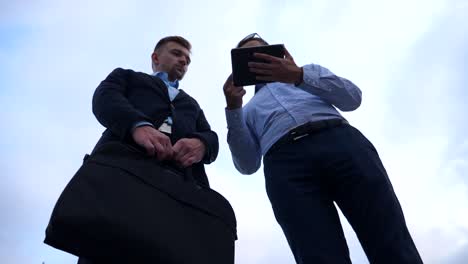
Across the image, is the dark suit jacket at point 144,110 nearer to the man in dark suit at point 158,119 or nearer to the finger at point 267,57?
the man in dark suit at point 158,119

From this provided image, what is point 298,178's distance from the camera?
2617 mm

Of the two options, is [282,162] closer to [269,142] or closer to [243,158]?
[269,142]

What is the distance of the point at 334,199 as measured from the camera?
2.66 meters

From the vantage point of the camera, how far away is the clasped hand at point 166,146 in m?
2.39

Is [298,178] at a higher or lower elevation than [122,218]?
higher

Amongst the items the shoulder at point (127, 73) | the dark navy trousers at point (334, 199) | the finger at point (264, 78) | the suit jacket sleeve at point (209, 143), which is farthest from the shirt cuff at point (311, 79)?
the shoulder at point (127, 73)

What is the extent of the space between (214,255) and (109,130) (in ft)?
3.00

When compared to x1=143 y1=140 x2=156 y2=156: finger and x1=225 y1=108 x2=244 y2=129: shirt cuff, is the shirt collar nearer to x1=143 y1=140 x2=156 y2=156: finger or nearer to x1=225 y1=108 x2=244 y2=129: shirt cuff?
x1=225 y1=108 x2=244 y2=129: shirt cuff

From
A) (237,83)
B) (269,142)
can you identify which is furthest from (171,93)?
(269,142)

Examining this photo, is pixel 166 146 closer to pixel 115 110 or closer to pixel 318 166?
pixel 115 110

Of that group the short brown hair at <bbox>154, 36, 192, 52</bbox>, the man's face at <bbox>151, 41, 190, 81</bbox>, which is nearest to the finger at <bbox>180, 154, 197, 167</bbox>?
the man's face at <bbox>151, 41, 190, 81</bbox>

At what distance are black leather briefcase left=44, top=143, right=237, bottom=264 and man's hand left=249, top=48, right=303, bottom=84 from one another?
81 cm

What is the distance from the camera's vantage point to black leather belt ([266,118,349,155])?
275cm

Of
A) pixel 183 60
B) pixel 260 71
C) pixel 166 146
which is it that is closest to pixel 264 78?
pixel 260 71
